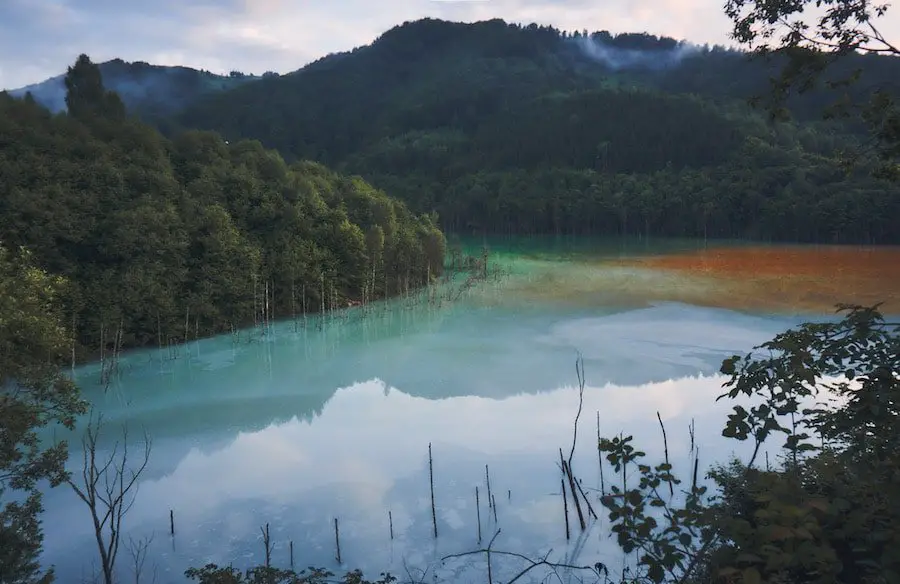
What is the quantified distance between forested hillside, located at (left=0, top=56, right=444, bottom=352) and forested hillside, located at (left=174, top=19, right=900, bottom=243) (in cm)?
5036

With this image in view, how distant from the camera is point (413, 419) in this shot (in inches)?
824

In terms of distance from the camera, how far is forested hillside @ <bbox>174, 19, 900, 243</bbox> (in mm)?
79938

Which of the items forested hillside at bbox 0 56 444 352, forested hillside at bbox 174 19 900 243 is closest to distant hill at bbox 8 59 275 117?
forested hillside at bbox 174 19 900 243

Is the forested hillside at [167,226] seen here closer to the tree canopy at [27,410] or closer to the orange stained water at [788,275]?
the tree canopy at [27,410]

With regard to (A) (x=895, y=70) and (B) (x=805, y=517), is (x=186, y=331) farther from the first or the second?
(A) (x=895, y=70)

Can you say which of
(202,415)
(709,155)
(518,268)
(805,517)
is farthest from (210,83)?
(805,517)

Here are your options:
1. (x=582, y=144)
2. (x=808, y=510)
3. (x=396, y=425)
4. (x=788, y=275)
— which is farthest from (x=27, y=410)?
(x=582, y=144)

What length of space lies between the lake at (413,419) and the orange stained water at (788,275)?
44 centimetres

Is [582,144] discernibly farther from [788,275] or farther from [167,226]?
[167,226]

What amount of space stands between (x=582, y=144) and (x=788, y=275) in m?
77.5

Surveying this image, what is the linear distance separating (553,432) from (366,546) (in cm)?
816

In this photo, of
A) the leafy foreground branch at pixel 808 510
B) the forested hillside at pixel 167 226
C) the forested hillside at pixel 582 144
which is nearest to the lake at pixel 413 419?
the forested hillside at pixel 167 226

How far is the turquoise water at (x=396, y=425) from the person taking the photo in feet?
42.0

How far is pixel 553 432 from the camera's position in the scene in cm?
1903
